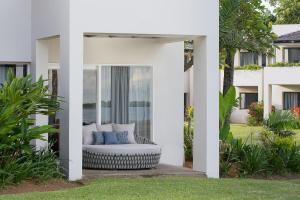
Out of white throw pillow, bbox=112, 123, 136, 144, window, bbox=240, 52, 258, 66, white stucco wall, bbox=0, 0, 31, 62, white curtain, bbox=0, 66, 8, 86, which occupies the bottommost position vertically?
white throw pillow, bbox=112, 123, 136, 144

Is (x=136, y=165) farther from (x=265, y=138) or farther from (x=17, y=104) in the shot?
(x=265, y=138)

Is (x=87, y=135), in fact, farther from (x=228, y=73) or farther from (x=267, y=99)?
(x=267, y=99)

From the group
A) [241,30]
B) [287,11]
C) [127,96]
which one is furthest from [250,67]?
[127,96]

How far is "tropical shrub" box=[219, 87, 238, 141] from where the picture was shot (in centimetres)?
2104

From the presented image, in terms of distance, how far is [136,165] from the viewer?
714 inches

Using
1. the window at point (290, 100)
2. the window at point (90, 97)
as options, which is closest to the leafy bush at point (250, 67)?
the window at point (290, 100)

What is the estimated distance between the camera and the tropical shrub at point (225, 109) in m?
21.0

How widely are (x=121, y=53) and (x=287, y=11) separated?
44.3 metres

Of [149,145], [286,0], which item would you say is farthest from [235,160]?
[286,0]

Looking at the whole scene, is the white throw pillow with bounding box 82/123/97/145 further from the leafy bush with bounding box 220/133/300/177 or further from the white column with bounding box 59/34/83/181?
the leafy bush with bounding box 220/133/300/177

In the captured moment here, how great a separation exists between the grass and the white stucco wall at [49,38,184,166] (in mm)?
3644

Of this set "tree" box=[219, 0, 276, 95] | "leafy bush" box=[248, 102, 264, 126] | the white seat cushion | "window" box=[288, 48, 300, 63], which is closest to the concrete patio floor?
the white seat cushion

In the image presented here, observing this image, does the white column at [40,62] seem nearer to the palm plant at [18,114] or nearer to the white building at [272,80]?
the palm plant at [18,114]

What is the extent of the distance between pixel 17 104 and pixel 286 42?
121ft
